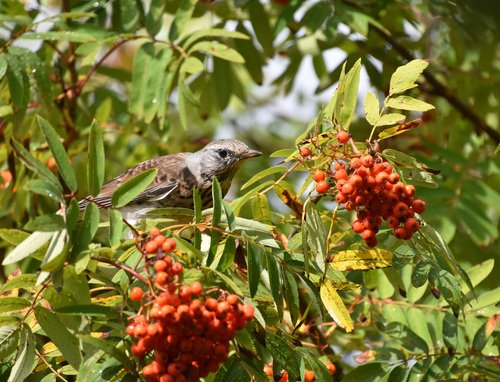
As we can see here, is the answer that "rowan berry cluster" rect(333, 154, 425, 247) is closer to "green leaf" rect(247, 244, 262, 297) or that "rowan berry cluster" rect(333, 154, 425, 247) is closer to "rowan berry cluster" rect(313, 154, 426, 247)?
"rowan berry cluster" rect(313, 154, 426, 247)

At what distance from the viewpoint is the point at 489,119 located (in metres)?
5.97

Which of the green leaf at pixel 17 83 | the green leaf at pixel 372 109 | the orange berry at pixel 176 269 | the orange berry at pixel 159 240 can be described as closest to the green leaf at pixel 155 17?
the green leaf at pixel 17 83

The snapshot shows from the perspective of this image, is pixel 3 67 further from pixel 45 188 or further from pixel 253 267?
pixel 253 267

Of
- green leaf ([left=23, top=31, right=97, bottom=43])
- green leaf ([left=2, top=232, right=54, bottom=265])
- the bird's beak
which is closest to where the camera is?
green leaf ([left=2, top=232, right=54, bottom=265])

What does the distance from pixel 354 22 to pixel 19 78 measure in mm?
1849

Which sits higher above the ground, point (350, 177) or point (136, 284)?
point (350, 177)

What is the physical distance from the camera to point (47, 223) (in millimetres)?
2490

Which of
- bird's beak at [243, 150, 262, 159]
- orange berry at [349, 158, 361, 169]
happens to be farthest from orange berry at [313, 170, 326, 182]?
bird's beak at [243, 150, 262, 159]

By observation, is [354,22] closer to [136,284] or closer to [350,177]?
[350,177]

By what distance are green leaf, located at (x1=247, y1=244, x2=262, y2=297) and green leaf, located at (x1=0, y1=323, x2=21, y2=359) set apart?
0.79 m

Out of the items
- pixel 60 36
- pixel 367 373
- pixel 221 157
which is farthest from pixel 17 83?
pixel 367 373

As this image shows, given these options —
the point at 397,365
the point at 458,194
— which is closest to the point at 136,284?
the point at 397,365

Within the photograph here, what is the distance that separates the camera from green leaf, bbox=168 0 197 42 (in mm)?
4738

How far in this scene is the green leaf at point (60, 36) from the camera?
14.3 feet
